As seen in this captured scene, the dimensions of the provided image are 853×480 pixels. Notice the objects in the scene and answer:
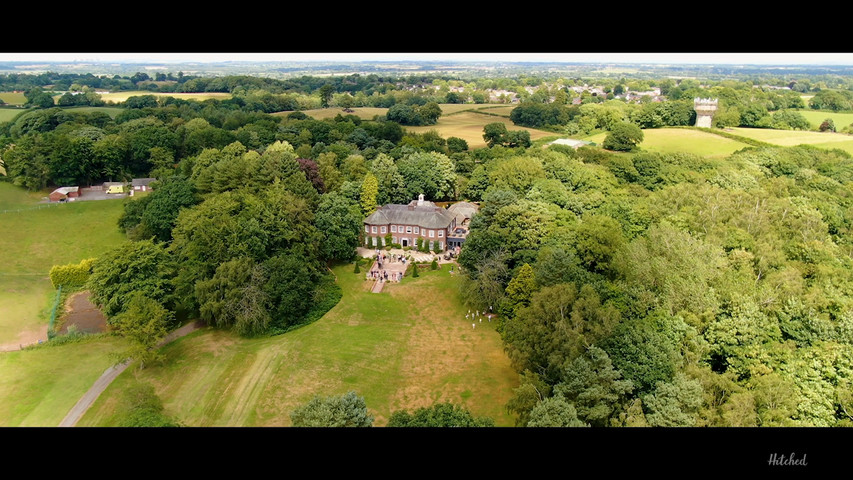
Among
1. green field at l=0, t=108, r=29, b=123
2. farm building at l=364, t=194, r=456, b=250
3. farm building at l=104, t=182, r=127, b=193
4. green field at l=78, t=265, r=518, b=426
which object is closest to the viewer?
green field at l=78, t=265, r=518, b=426

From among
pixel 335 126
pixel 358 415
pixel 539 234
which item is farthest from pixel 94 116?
pixel 358 415

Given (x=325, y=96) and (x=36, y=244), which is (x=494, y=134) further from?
(x=36, y=244)

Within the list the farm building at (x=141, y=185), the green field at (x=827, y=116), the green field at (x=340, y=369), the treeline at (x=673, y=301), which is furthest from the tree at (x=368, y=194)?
the green field at (x=827, y=116)

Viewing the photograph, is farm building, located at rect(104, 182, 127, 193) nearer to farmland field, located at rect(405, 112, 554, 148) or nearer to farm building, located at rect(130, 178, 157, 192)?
farm building, located at rect(130, 178, 157, 192)

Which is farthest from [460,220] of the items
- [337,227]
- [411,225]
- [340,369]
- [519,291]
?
[340,369]

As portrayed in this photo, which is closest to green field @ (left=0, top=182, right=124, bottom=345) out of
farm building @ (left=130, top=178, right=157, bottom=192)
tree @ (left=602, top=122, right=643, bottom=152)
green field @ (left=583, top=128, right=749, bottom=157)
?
farm building @ (left=130, top=178, right=157, bottom=192)

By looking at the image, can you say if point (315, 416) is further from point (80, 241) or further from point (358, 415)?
point (80, 241)
